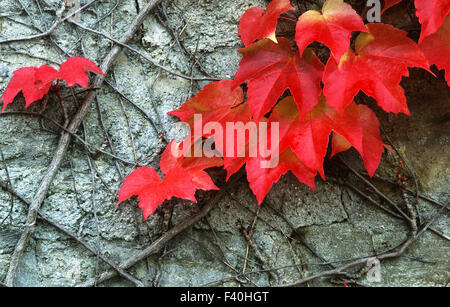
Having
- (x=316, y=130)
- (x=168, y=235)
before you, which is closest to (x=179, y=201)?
(x=168, y=235)

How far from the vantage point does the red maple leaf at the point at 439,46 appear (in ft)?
3.06

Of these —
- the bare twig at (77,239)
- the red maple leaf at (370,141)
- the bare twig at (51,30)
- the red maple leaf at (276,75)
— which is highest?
the bare twig at (51,30)

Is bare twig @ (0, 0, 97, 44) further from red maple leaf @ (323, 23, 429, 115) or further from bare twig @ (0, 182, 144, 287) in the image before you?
red maple leaf @ (323, 23, 429, 115)

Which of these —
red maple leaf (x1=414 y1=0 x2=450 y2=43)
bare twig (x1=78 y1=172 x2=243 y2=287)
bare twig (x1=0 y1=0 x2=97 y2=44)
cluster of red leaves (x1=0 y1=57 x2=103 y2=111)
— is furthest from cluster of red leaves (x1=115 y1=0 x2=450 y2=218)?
bare twig (x1=0 y1=0 x2=97 y2=44)

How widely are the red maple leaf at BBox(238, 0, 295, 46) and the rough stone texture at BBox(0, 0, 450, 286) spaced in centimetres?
15

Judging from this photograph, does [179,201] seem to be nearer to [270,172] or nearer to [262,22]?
[270,172]

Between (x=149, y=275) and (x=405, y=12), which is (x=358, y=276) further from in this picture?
(x=405, y=12)

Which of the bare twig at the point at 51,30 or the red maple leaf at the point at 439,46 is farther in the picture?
the bare twig at the point at 51,30

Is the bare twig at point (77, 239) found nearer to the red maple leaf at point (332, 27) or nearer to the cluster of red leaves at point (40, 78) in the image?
the cluster of red leaves at point (40, 78)

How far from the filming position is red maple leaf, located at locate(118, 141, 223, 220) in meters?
0.98

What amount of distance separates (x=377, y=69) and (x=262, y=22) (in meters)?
0.33

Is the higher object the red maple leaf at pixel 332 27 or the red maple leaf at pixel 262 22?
the red maple leaf at pixel 262 22

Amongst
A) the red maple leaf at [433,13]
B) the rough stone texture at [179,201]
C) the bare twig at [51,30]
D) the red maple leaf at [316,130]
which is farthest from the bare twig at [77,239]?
the red maple leaf at [433,13]

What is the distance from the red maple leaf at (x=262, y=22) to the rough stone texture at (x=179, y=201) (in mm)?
150
